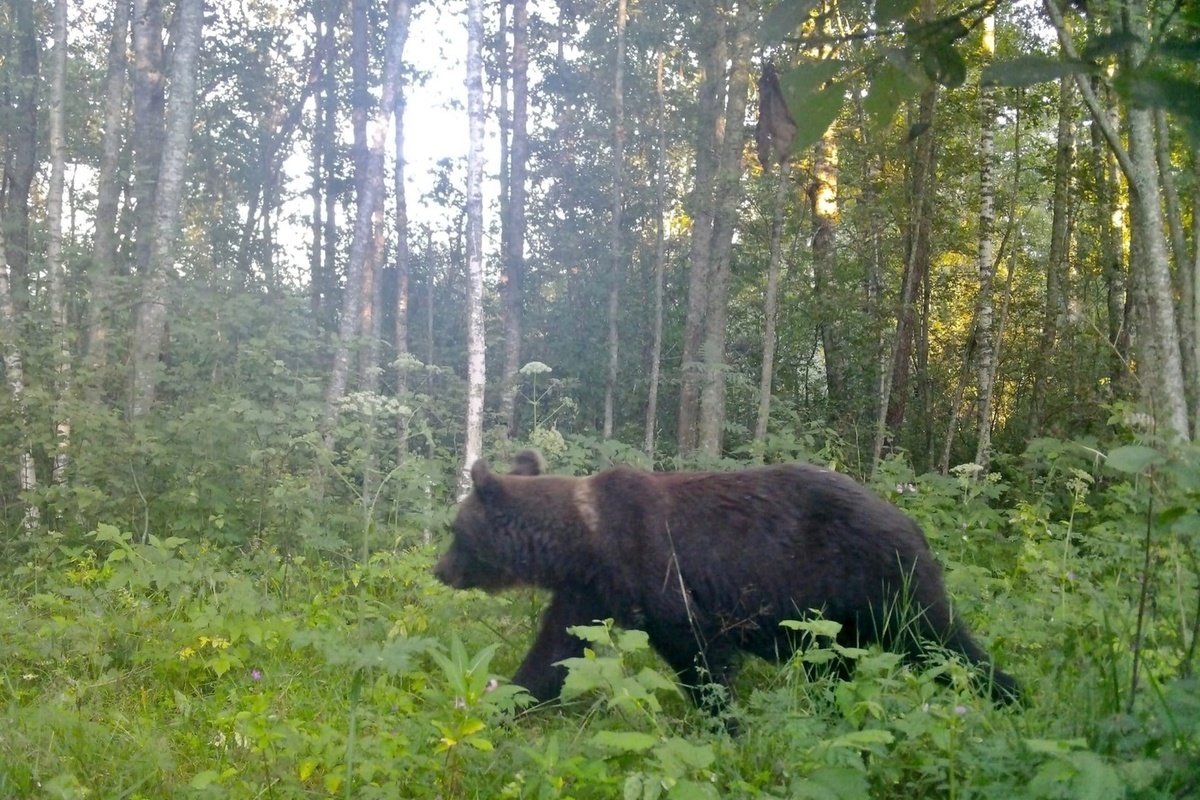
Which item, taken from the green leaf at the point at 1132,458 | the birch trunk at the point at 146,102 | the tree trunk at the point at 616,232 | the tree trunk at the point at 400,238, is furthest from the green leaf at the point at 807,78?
the tree trunk at the point at 400,238

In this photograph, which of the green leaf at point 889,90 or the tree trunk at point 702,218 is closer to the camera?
the green leaf at point 889,90

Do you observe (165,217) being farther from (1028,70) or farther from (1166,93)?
(1166,93)

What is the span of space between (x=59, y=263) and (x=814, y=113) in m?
11.4

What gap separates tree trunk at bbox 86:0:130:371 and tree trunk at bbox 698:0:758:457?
7.07 metres

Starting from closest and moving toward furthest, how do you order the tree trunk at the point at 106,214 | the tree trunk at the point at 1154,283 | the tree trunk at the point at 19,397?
the tree trunk at the point at 1154,283
the tree trunk at the point at 19,397
the tree trunk at the point at 106,214

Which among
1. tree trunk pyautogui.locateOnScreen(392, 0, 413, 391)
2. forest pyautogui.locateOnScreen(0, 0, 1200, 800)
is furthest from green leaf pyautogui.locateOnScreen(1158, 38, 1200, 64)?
tree trunk pyautogui.locateOnScreen(392, 0, 413, 391)

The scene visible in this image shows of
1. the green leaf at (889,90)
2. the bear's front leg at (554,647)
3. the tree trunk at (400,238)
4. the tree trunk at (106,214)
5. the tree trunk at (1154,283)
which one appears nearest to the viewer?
the green leaf at (889,90)

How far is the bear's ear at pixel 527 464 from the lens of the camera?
6.27 metres

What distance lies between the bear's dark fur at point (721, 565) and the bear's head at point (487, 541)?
2 cm

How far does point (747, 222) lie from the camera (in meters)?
16.8

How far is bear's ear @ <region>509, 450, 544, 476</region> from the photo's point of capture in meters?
6.27

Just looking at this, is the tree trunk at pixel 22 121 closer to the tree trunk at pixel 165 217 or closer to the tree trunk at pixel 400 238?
the tree trunk at pixel 165 217

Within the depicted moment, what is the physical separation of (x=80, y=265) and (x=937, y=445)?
1295cm

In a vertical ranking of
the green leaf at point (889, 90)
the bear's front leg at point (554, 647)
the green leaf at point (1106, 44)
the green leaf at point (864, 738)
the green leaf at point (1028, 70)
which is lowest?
the bear's front leg at point (554, 647)
